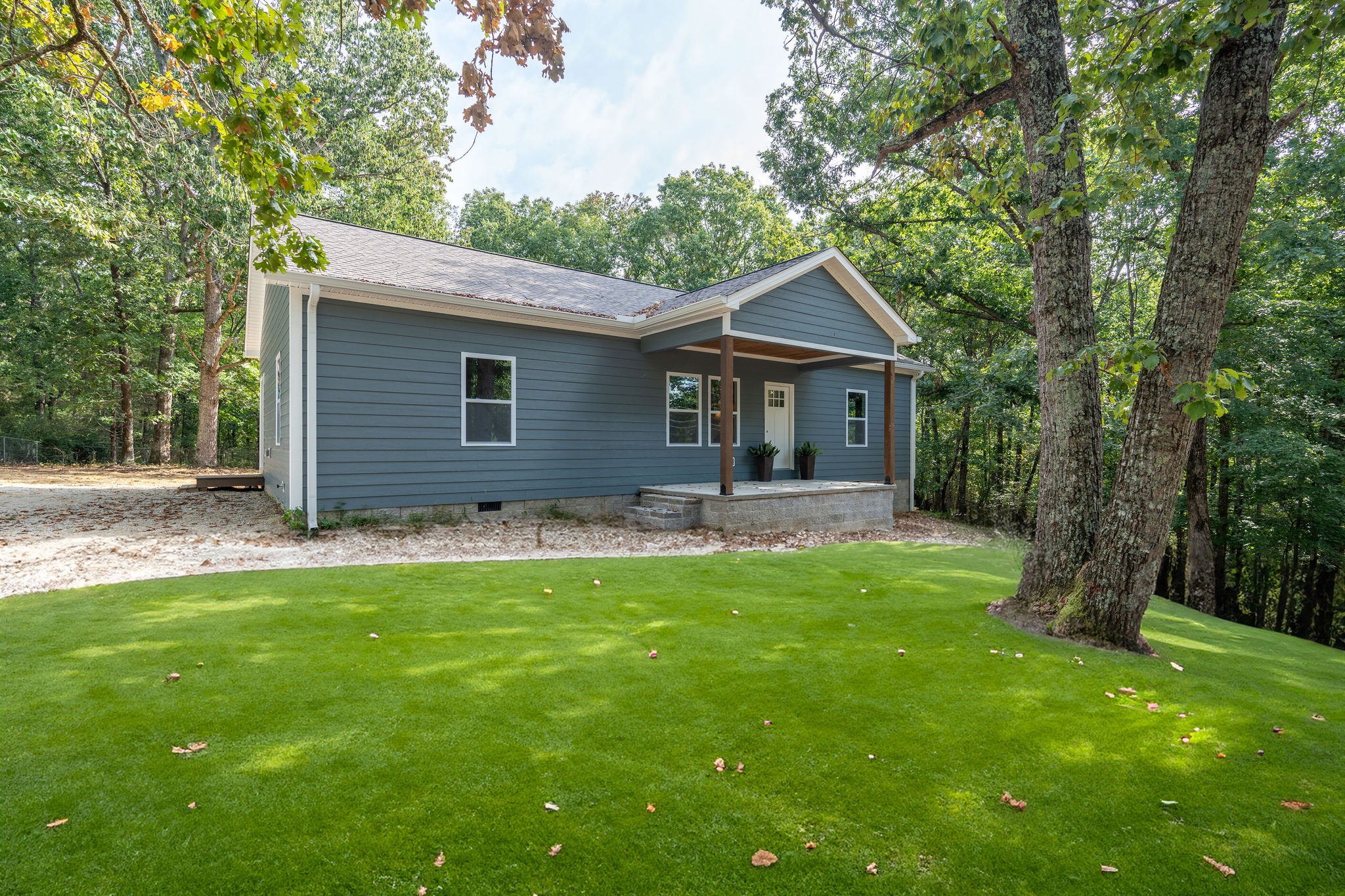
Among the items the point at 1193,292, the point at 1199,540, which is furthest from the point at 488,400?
the point at 1199,540

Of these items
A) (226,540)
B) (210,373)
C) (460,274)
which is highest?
(460,274)

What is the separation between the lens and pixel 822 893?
1.78 m

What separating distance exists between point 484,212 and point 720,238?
12238mm

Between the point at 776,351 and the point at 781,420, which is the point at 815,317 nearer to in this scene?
the point at 776,351

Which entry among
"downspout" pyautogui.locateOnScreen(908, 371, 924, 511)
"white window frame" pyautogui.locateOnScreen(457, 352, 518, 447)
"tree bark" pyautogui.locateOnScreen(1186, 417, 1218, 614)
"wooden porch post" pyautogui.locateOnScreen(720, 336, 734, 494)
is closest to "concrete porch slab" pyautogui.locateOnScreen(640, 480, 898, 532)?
"wooden porch post" pyautogui.locateOnScreen(720, 336, 734, 494)

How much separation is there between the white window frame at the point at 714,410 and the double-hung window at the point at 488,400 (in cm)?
400

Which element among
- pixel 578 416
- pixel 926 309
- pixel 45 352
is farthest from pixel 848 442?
pixel 45 352

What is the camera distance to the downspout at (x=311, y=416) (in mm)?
7930

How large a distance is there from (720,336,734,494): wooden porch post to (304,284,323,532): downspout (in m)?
5.61

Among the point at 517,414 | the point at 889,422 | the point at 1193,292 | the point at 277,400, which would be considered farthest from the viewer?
the point at 889,422

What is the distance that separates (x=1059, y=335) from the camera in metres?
4.52

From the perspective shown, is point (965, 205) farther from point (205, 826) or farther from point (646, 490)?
point (205, 826)

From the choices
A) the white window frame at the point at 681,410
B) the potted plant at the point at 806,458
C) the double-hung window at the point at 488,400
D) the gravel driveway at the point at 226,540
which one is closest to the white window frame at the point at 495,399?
the double-hung window at the point at 488,400

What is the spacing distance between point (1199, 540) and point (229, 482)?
59.4 ft
